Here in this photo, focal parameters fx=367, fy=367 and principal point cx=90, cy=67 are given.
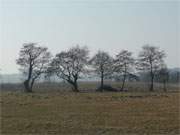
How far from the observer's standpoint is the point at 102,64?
77.7 metres

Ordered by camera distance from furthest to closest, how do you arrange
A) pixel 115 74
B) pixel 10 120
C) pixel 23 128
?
pixel 115 74
pixel 10 120
pixel 23 128

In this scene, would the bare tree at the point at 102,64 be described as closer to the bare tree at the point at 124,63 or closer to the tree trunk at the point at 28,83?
the bare tree at the point at 124,63

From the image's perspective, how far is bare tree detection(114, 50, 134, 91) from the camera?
78.1 m

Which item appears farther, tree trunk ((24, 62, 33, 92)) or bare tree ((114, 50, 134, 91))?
bare tree ((114, 50, 134, 91))

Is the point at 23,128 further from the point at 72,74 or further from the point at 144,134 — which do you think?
the point at 72,74

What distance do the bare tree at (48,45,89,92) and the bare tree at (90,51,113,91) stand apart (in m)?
2.45

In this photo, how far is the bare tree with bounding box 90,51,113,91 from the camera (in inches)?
3044

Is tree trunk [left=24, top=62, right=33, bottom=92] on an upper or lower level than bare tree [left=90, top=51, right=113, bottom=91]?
lower

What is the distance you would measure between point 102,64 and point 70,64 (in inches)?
287

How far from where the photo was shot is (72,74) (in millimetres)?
73812

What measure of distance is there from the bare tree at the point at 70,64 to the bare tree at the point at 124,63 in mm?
6963

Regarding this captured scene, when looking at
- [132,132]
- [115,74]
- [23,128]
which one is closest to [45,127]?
[23,128]

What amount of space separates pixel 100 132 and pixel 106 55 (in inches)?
2568

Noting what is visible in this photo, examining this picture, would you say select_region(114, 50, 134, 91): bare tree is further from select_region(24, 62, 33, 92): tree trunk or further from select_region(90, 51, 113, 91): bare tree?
select_region(24, 62, 33, 92): tree trunk
